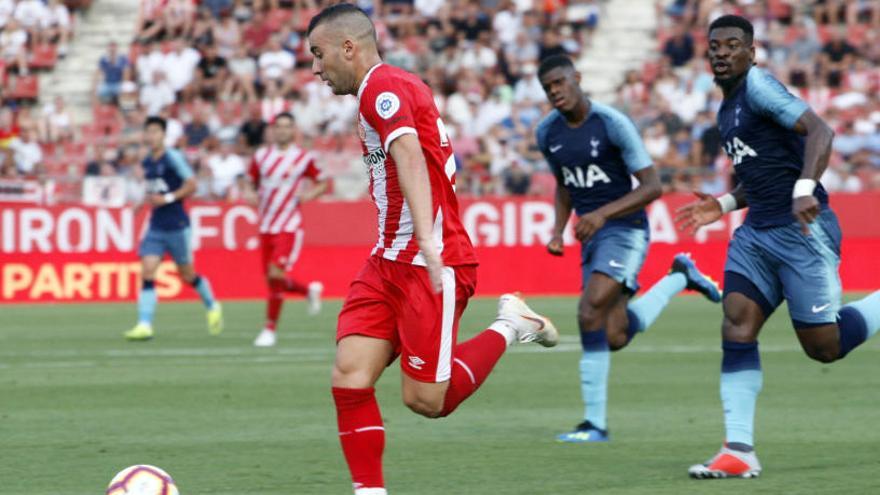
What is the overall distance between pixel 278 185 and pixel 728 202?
927 centimetres

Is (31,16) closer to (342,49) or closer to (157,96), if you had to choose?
(157,96)

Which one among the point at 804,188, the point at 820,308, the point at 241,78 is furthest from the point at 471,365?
the point at 241,78

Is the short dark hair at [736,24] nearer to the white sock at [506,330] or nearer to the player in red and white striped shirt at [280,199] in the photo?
the white sock at [506,330]

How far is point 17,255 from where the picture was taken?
2322 cm


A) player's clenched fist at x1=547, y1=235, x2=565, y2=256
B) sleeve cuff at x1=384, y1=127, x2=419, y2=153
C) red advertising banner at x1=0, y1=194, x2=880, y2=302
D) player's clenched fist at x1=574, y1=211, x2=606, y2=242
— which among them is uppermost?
sleeve cuff at x1=384, y1=127, x2=419, y2=153

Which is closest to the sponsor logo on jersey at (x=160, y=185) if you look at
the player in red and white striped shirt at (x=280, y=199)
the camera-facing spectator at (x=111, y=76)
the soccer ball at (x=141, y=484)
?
the player in red and white striped shirt at (x=280, y=199)

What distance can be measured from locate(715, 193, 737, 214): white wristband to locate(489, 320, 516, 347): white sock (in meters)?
1.60

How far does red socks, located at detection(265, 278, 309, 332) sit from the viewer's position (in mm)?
16719

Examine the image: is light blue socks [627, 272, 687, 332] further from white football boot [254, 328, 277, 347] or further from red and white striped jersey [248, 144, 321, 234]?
red and white striped jersey [248, 144, 321, 234]

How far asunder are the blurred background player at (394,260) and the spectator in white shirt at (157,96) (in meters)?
22.8

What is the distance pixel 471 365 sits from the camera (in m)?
7.26

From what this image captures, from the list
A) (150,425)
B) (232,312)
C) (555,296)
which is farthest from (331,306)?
(150,425)

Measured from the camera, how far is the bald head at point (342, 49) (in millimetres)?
6758

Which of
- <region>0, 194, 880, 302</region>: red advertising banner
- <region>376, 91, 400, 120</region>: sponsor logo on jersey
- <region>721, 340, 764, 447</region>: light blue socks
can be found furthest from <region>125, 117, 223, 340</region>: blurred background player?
<region>376, 91, 400, 120</region>: sponsor logo on jersey
